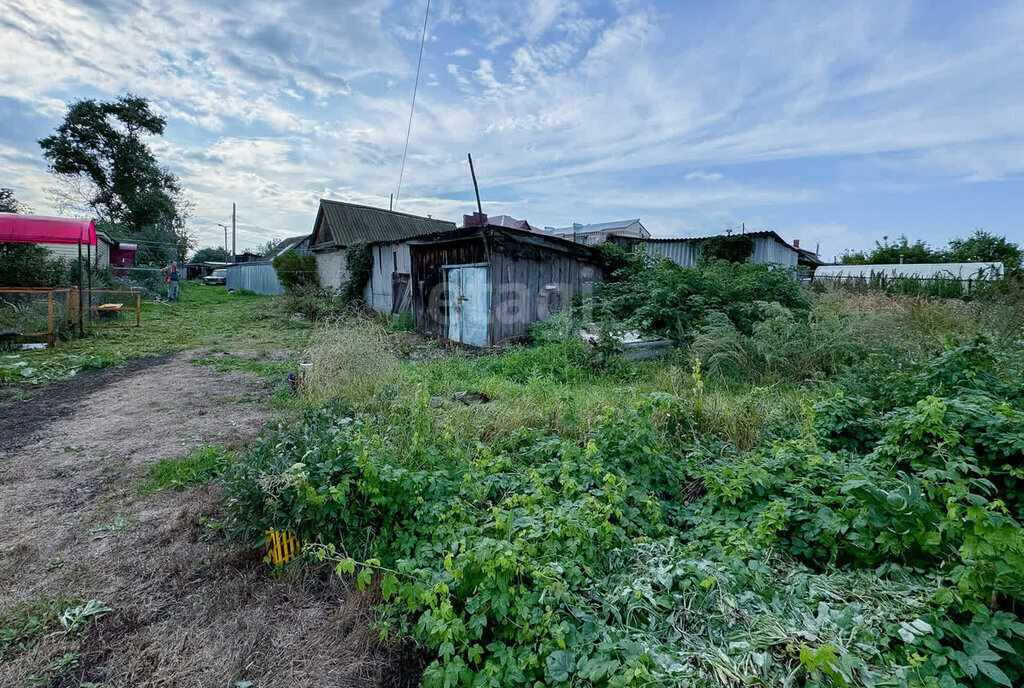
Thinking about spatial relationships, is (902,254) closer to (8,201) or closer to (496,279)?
(496,279)

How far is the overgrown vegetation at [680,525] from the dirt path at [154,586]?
0.23 m

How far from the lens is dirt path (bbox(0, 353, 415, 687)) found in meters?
2.05

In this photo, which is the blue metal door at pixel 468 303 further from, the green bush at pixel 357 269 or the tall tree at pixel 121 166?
the tall tree at pixel 121 166

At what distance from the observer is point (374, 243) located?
1480 cm

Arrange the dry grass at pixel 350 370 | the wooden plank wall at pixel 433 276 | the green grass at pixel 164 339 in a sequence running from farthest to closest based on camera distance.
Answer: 1. the wooden plank wall at pixel 433 276
2. the green grass at pixel 164 339
3. the dry grass at pixel 350 370

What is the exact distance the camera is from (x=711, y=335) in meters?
7.16

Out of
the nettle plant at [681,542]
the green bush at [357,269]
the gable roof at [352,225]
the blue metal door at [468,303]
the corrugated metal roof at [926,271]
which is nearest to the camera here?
the nettle plant at [681,542]

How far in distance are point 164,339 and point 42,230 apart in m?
3.80

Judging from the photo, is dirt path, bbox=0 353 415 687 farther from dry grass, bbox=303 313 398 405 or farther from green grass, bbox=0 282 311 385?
green grass, bbox=0 282 311 385

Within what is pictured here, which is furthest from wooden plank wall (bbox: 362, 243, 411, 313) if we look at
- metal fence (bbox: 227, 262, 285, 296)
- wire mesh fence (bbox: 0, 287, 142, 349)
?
metal fence (bbox: 227, 262, 285, 296)

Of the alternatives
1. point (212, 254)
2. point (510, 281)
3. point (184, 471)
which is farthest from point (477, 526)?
point (212, 254)

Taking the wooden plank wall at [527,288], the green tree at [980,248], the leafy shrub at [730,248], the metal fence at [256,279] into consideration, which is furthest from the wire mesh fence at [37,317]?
the green tree at [980,248]

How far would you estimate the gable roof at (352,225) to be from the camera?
744 inches

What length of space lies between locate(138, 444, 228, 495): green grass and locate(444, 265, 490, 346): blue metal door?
583 centimetres
